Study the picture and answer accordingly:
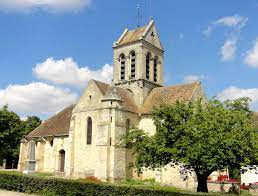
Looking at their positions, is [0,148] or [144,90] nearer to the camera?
[144,90]

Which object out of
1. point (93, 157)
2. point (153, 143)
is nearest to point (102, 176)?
point (93, 157)

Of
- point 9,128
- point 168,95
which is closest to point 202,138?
point 168,95

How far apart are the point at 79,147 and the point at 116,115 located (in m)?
5.81

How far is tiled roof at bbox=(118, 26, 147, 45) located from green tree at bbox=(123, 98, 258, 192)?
64.3ft

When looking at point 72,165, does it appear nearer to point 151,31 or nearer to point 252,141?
point 151,31

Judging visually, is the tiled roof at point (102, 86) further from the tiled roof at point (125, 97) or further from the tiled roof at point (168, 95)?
the tiled roof at point (168, 95)

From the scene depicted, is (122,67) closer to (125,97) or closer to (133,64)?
(133,64)

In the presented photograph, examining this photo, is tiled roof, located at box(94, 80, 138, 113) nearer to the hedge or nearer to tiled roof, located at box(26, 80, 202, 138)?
tiled roof, located at box(26, 80, 202, 138)

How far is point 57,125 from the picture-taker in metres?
41.3

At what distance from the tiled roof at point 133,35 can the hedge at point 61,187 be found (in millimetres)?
22785

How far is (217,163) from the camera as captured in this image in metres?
19.0

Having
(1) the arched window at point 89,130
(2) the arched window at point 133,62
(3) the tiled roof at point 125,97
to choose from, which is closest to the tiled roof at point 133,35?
(2) the arched window at point 133,62

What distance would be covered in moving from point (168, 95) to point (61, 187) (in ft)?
65.7

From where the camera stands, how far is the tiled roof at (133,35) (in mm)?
40666
